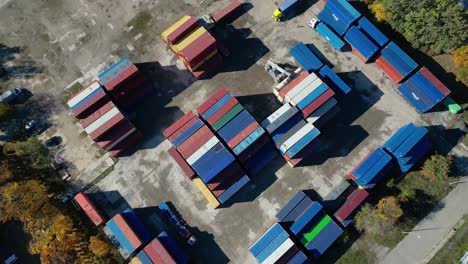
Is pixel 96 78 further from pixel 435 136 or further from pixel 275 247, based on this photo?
pixel 435 136

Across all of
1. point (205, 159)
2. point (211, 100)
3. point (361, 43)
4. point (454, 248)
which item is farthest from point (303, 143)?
point (454, 248)

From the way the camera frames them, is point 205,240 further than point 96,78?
No

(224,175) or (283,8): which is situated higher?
(283,8)

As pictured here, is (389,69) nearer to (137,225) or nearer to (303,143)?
(303,143)

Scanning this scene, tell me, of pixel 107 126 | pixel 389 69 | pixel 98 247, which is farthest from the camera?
pixel 389 69

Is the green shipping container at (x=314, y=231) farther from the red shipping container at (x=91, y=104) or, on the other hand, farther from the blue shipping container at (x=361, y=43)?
the red shipping container at (x=91, y=104)

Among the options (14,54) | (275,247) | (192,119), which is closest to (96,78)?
(14,54)

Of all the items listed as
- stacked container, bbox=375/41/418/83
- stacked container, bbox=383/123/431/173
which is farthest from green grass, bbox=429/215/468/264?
stacked container, bbox=375/41/418/83
